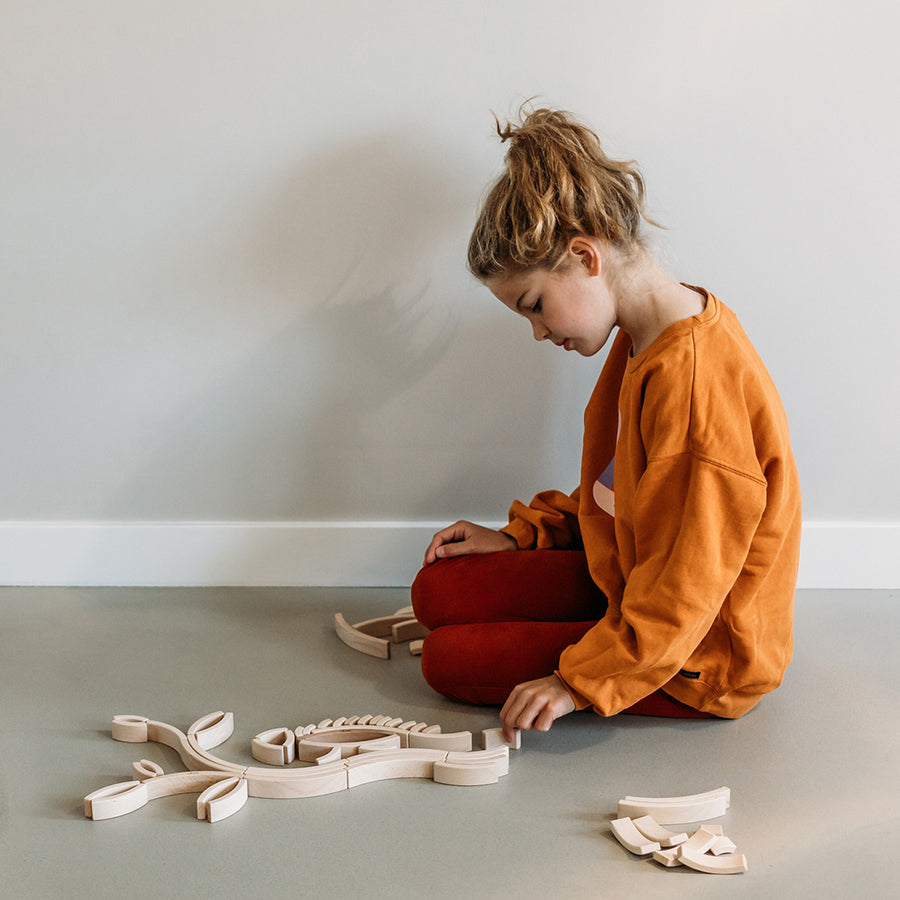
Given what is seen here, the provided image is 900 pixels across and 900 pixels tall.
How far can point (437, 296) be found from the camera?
1406 millimetres

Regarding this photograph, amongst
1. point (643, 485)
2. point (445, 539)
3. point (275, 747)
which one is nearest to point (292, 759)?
point (275, 747)

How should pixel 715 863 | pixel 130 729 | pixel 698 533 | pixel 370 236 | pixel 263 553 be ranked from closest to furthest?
1. pixel 715 863
2. pixel 698 533
3. pixel 130 729
4. pixel 370 236
5. pixel 263 553

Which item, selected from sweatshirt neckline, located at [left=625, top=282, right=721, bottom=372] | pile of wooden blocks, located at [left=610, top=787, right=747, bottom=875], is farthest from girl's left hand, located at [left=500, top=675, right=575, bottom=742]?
sweatshirt neckline, located at [left=625, top=282, right=721, bottom=372]

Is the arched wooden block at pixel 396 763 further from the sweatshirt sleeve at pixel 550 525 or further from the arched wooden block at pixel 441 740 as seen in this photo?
the sweatshirt sleeve at pixel 550 525

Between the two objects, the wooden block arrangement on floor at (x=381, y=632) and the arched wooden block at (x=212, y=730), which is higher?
the wooden block arrangement on floor at (x=381, y=632)

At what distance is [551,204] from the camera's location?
3.40 feet

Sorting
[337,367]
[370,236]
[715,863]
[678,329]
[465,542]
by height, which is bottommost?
[715,863]

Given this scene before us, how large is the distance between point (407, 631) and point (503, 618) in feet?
0.62

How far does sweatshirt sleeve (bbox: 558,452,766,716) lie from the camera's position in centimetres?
102

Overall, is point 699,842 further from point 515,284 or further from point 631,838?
point 515,284

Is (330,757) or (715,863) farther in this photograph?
(330,757)

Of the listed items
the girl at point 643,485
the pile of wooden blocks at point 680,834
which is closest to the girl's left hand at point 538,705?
the girl at point 643,485

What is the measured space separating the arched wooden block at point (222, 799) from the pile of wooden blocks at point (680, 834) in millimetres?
384

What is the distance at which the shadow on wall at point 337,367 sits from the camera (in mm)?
1356
